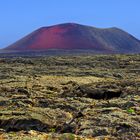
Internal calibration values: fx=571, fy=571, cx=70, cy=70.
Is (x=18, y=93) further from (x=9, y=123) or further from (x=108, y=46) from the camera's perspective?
(x=108, y=46)

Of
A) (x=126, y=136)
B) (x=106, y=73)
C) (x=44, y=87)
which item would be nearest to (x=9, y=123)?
(x=126, y=136)

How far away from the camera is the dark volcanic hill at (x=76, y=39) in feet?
250

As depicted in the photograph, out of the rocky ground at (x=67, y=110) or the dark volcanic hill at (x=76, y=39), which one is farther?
the dark volcanic hill at (x=76, y=39)

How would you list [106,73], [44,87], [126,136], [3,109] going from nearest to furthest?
[126,136] < [3,109] < [44,87] < [106,73]

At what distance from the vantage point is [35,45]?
77875mm

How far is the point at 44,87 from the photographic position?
69.2 feet

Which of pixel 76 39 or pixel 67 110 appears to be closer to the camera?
pixel 67 110

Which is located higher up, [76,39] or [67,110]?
[76,39]

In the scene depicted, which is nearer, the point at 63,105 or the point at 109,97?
the point at 63,105

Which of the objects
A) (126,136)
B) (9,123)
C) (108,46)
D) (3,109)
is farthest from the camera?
→ (108,46)

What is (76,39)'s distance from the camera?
254 ft

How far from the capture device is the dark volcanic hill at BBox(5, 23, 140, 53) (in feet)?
250

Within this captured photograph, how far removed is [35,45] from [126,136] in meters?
66.3

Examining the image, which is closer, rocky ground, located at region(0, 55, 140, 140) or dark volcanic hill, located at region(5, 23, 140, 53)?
rocky ground, located at region(0, 55, 140, 140)
